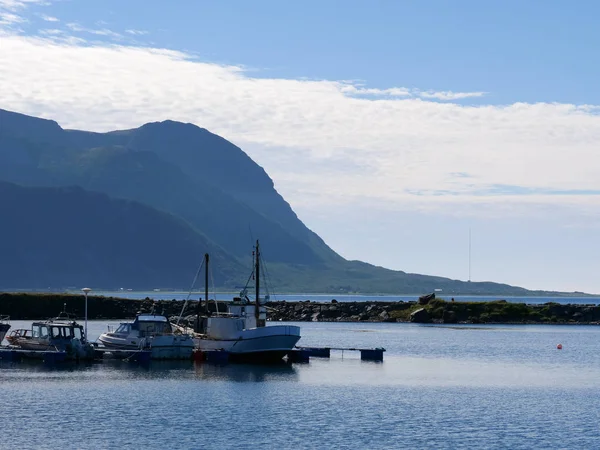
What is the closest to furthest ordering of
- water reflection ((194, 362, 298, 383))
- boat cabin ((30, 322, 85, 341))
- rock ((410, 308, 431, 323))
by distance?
water reflection ((194, 362, 298, 383)) < boat cabin ((30, 322, 85, 341)) < rock ((410, 308, 431, 323))

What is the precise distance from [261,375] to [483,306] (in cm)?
10788

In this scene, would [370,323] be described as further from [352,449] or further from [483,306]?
[352,449]

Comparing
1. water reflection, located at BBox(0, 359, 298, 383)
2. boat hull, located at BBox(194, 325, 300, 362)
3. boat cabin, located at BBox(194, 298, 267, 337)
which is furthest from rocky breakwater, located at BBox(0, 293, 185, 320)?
boat hull, located at BBox(194, 325, 300, 362)

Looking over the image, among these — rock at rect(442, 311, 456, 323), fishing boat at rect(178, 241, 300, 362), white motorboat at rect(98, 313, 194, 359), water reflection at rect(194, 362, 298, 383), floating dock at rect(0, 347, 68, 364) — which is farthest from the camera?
rock at rect(442, 311, 456, 323)

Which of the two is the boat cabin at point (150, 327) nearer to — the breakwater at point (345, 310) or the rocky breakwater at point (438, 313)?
the breakwater at point (345, 310)

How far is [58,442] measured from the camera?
5122 cm

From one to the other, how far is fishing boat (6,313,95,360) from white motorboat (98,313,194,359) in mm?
3530

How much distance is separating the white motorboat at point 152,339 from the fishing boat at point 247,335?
7.67ft

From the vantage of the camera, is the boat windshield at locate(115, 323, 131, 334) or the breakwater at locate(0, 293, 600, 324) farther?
the breakwater at locate(0, 293, 600, 324)

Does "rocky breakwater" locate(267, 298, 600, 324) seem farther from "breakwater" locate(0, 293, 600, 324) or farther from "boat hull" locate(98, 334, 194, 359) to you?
"boat hull" locate(98, 334, 194, 359)

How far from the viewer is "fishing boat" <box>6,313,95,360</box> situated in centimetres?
9075

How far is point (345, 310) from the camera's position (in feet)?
645

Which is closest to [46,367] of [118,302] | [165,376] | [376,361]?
[165,376]

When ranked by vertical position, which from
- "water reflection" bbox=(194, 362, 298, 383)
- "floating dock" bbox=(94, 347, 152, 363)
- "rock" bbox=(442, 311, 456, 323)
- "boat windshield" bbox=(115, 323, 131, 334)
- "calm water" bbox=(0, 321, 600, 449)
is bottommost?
"calm water" bbox=(0, 321, 600, 449)
